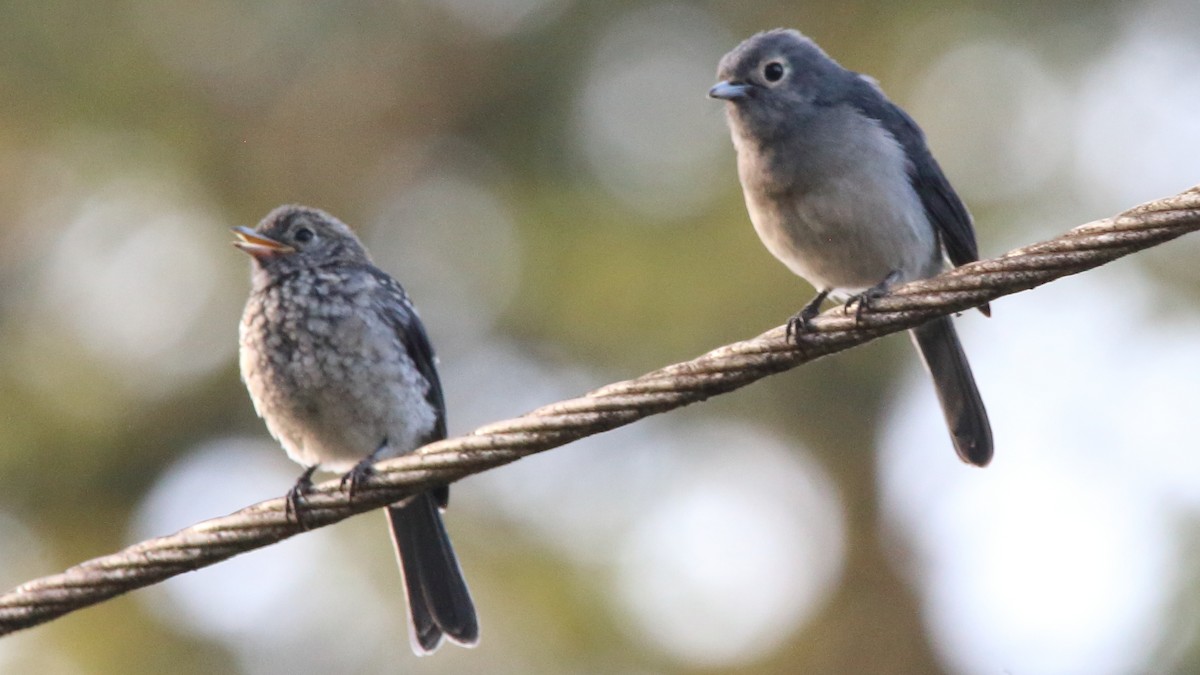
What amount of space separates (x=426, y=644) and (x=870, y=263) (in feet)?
7.28

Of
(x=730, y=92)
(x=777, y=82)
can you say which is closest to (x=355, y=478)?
(x=730, y=92)

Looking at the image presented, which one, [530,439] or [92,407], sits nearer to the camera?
[530,439]

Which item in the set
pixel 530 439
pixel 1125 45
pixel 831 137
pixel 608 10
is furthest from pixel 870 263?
pixel 608 10

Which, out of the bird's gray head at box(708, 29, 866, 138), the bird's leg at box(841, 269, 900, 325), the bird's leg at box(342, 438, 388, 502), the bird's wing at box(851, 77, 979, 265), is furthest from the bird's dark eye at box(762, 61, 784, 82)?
the bird's leg at box(342, 438, 388, 502)

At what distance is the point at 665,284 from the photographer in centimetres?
997

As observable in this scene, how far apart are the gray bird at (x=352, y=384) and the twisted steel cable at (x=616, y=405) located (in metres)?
1.65

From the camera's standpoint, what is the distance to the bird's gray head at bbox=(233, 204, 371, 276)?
6.48 meters

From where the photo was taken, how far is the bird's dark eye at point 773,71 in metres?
5.99

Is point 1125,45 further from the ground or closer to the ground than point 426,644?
further from the ground

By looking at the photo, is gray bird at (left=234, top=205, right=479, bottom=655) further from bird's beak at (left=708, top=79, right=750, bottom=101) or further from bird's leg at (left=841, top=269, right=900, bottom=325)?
bird's leg at (left=841, top=269, right=900, bottom=325)

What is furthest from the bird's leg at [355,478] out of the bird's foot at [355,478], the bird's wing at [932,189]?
the bird's wing at [932,189]

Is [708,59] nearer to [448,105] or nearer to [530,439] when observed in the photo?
[448,105]

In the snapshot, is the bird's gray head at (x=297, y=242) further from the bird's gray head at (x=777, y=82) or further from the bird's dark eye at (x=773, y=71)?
the bird's dark eye at (x=773, y=71)

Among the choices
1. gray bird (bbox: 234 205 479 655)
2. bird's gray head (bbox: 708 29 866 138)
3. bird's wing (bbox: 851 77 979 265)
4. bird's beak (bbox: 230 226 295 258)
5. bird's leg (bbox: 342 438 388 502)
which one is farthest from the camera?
bird's beak (bbox: 230 226 295 258)
